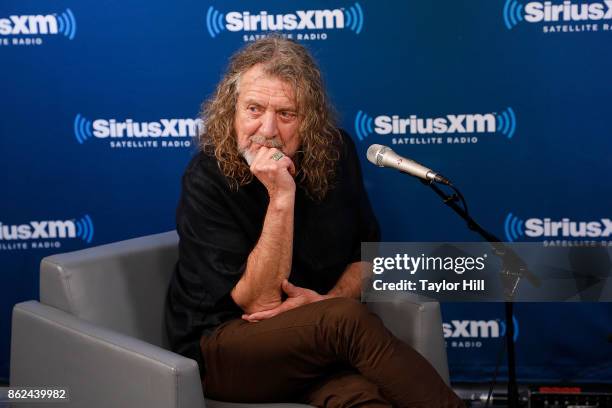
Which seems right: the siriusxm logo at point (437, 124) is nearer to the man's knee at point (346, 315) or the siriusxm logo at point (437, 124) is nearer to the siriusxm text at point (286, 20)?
the siriusxm text at point (286, 20)

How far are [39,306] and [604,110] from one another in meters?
2.24

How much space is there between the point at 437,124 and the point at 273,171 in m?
1.12

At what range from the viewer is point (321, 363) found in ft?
7.38

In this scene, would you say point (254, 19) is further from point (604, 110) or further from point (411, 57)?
point (604, 110)

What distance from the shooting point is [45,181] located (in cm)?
342

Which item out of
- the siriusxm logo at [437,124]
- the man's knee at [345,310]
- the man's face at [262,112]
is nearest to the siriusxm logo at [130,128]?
the siriusxm logo at [437,124]

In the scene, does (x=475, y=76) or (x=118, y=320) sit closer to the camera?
(x=118, y=320)

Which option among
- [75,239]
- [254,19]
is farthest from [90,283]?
[254,19]

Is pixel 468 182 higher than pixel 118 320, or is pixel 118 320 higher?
pixel 468 182

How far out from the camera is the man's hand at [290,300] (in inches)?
93.4

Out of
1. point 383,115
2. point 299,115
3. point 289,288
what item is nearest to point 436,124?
point 383,115

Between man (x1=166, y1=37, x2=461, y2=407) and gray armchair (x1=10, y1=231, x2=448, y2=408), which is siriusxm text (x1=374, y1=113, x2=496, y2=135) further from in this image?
gray armchair (x1=10, y1=231, x2=448, y2=408)

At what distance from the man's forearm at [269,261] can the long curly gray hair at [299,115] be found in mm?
176

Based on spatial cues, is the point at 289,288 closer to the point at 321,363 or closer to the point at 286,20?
the point at 321,363
